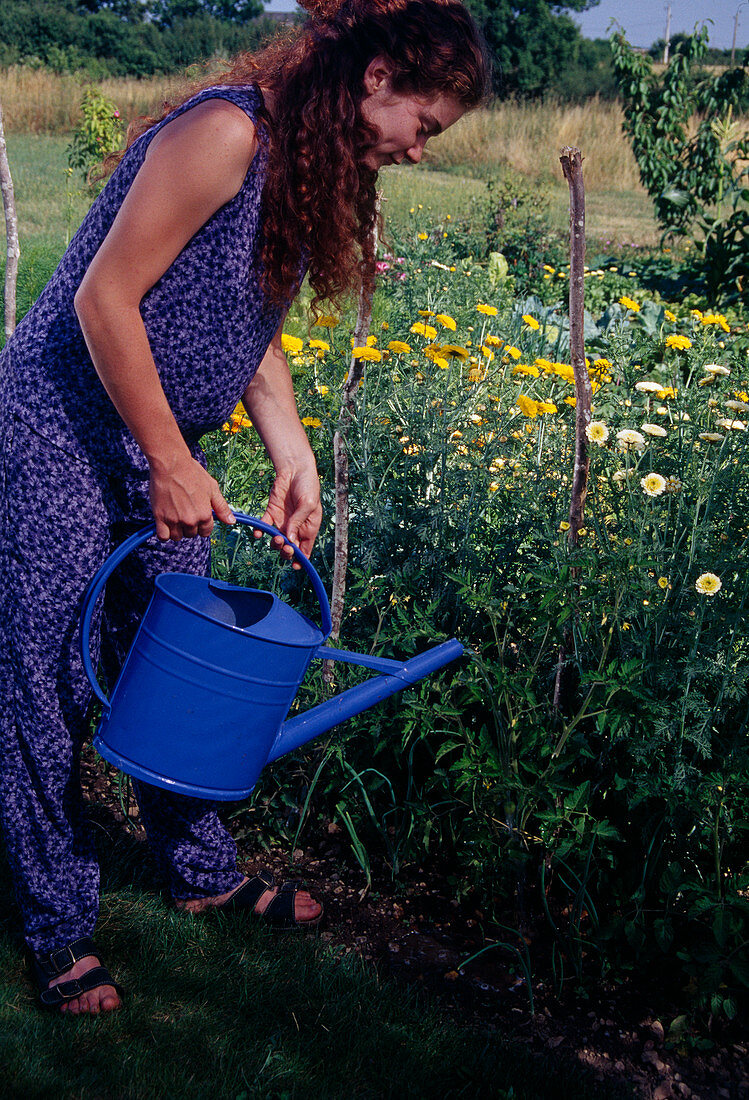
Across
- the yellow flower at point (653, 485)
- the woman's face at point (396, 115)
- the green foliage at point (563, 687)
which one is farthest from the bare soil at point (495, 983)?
the woman's face at point (396, 115)

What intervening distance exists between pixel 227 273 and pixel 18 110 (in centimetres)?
1939

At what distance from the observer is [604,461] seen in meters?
2.04

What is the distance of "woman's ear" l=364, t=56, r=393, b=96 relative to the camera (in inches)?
51.1

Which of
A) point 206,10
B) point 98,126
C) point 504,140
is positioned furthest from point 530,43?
point 98,126

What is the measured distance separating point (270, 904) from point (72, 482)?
93 centimetres

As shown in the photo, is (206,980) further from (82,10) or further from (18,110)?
(82,10)

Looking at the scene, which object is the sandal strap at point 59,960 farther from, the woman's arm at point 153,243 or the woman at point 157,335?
the woman's arm at point 153,243

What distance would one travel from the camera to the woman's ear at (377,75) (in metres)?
1.30

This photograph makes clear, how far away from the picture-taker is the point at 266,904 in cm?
180

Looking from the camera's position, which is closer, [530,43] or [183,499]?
[183,499]

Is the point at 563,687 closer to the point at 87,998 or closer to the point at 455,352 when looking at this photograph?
the point at 455,352

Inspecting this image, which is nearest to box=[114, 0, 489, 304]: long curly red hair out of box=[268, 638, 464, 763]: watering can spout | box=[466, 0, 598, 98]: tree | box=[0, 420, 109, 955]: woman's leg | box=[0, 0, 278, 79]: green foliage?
box=[0, 420, 109, 955]: woman's leg

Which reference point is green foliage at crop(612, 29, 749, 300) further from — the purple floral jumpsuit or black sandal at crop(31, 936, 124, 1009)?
black sandal at crop(31, 936, 124, 1009)

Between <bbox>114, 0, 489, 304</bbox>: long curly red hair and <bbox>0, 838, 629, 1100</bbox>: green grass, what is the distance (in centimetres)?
122
